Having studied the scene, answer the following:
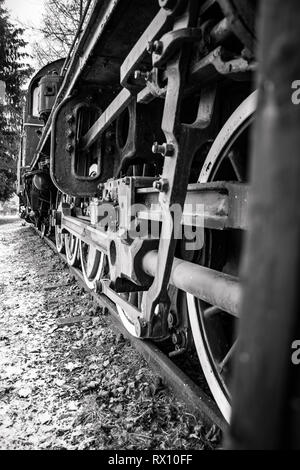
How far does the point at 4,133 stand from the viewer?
18719 millimetres

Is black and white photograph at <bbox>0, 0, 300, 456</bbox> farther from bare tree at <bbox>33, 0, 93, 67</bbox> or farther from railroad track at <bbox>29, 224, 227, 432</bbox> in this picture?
bare tree at <bbox>33, 0, 93, 67</bbox>

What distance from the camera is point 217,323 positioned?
1.99 metres

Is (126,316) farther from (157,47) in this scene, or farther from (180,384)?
(157,47)

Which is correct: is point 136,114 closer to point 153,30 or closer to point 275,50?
point 153,30

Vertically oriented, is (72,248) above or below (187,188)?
below

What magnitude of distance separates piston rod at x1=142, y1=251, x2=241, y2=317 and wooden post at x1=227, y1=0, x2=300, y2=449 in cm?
89

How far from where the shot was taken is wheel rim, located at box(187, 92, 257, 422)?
5.57 feet

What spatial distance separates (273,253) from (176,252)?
75.4 inches

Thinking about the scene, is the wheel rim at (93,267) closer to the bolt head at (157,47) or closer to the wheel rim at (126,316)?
the wheel rim at (126,316)

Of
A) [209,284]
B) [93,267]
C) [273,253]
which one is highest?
[273,253]

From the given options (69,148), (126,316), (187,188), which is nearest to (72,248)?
(69,148)

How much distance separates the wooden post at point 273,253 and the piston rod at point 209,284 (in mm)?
891

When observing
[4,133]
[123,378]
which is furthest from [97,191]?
[4,133]

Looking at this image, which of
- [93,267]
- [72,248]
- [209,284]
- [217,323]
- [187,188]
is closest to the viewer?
[209,284]
